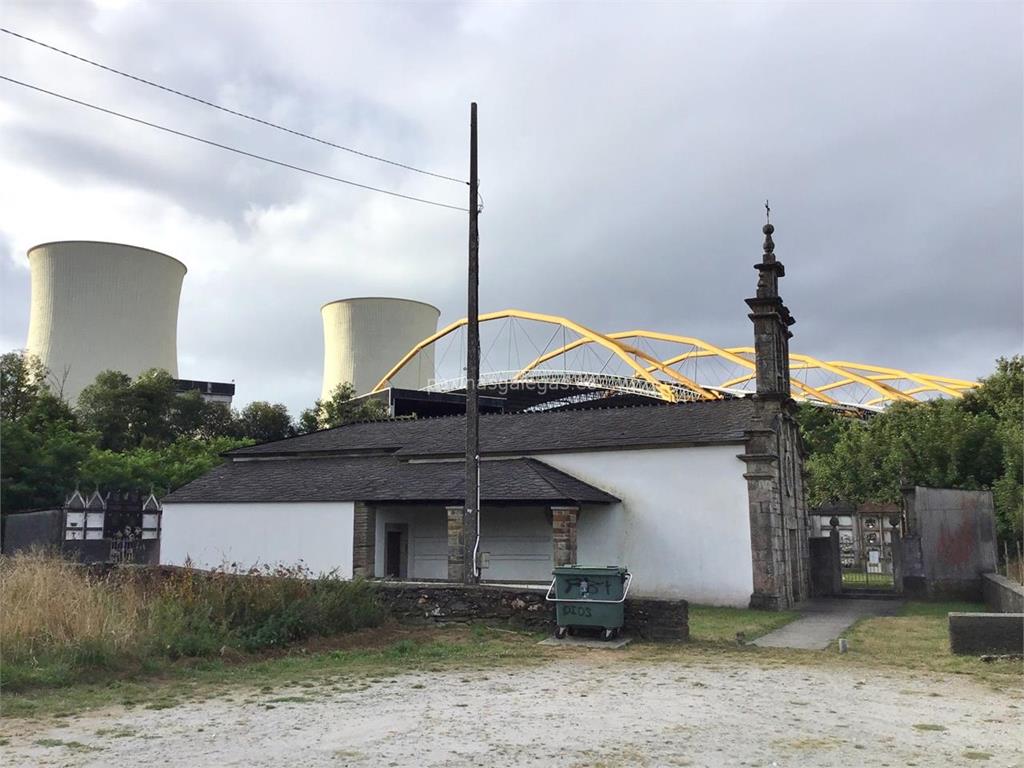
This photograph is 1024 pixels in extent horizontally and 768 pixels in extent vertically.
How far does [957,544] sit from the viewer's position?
22453 millimetres

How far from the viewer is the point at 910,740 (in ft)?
23.8

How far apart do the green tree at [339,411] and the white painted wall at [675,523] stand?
41455mm

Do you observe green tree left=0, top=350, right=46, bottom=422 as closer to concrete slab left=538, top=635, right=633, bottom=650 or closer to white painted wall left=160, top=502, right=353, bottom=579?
white painted wall left=160, top=502, right=353, bottom=579

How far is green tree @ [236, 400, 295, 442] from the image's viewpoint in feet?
216

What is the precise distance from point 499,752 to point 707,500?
16.8 metres

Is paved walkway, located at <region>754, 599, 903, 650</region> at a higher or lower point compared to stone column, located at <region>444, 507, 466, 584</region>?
lower

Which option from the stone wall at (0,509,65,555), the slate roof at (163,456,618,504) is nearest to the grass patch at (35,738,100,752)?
the slate roof at (163,456,618,504)

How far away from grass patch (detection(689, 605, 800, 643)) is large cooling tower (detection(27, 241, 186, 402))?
42.7 m

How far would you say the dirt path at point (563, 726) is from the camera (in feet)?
21.9

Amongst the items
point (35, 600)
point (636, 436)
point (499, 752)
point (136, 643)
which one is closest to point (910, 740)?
point (499, 752)

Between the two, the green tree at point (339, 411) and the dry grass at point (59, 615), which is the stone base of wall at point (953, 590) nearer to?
the dry grass at point (59, 615)

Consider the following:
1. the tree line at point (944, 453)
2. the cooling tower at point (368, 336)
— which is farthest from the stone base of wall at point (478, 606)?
the cooling tower at point (368, 336)

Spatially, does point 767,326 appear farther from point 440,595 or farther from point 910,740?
point 910,740

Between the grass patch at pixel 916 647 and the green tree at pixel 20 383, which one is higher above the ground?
the green tree at pixel 20 383
